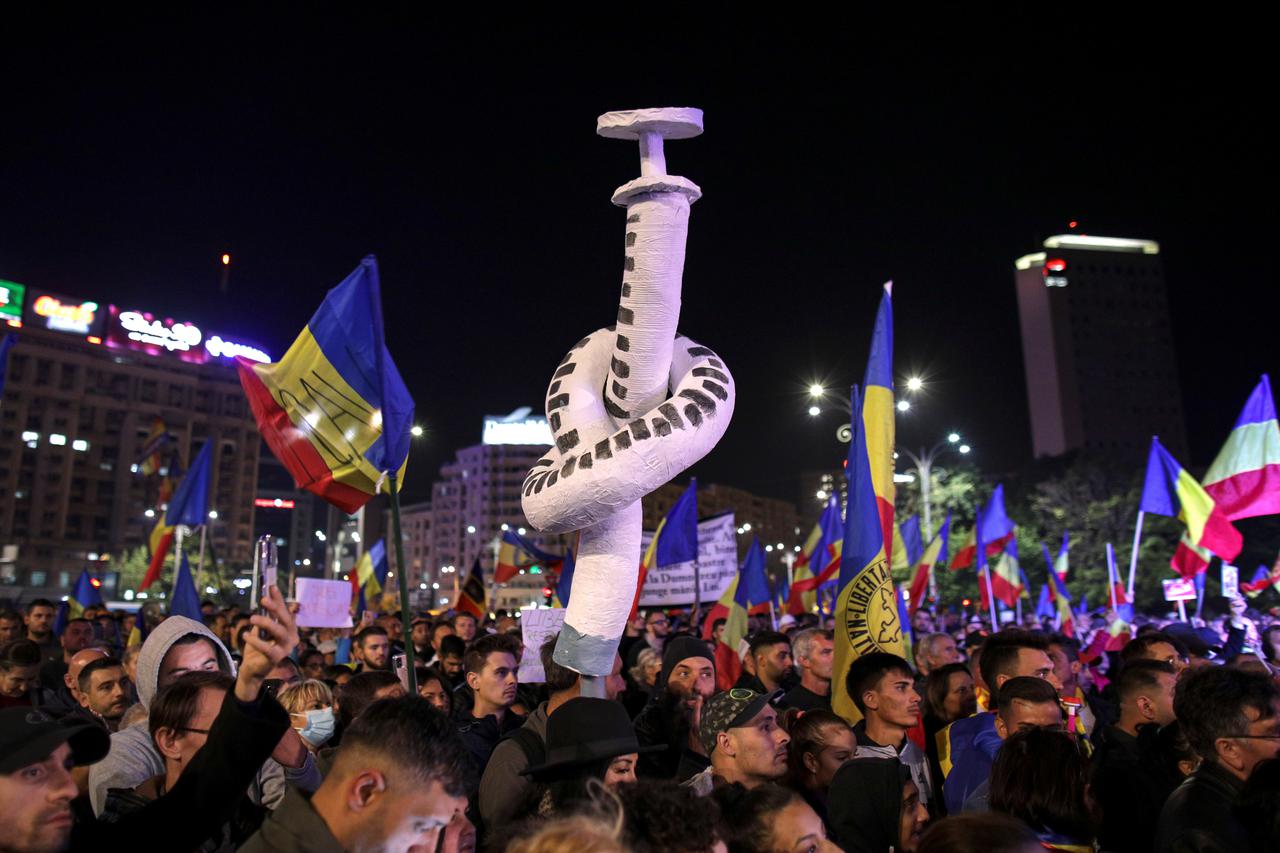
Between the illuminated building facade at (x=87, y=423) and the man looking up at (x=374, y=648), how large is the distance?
245 ft

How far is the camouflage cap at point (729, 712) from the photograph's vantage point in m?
4.61

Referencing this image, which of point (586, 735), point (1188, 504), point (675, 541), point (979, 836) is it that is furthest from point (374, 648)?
point (1188, 504)

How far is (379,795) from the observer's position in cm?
259

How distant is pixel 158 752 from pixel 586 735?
1793mm

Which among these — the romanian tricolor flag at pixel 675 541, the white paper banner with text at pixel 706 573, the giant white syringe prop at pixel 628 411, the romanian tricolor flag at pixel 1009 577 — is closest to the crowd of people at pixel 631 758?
the giant white syringe prop at pixel 628 411

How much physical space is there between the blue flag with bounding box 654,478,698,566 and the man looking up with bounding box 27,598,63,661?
7.69 meters

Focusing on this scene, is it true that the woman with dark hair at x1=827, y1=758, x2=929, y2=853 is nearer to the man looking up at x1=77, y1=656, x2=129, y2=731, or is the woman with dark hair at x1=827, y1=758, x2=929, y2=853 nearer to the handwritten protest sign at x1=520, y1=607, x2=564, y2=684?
the handwritten protest sign at x1=520, y1=607, x2=564, y2=684

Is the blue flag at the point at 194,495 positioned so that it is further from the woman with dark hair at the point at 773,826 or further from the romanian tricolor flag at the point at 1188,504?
the woman with dark hair at the point at 773,826

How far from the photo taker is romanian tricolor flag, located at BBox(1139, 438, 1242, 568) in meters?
13.2

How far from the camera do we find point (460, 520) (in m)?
149

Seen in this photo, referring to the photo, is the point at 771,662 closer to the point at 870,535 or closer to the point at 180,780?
the point at 870,535

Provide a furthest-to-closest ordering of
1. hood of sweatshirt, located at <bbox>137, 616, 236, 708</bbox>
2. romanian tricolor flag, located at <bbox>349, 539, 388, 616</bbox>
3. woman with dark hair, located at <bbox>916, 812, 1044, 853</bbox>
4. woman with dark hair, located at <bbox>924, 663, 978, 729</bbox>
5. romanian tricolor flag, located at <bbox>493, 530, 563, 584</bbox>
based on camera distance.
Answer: romanian tricolor flag, located at <bbox>349, 539, 388, 616</bbox>, romanian tricolor flag, located at <bbox>493, 530, 563, 584</bbox>, woman with dark hair, located at <bbox>924, 663, 978, 729</bbox>, hood of sweatshirt, located at <bbox>137, 616, 236, 708</bbox>, woman with dark hair, located at <bbox>916, 812, 1044, 853</bbox>

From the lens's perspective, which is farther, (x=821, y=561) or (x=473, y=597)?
(x=821, y=561)

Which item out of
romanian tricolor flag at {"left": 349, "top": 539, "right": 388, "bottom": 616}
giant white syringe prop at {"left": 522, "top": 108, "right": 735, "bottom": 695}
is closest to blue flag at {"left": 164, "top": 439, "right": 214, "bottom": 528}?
romanian tricolor flag at {"left": 349, "top": 539, "right": 388, "bottom": 616}
